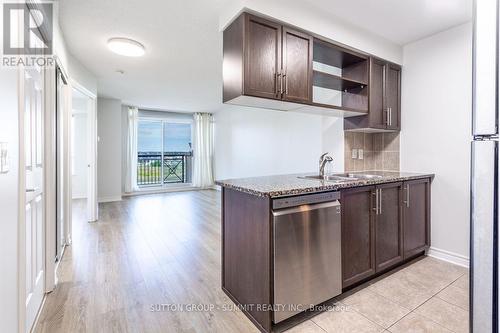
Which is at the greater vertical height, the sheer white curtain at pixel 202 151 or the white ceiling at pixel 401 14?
the white ceiling at pixel 401 14

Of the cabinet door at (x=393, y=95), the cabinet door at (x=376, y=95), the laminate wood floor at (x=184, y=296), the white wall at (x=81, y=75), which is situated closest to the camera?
the laminate wood floor at (x=184, y=296)

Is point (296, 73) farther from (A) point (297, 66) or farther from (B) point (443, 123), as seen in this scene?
(B) point (443, 123)

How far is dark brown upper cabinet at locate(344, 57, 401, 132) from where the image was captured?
274 cm

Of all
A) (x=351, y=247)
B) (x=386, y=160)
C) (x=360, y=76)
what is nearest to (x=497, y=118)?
(x=351, y=247)

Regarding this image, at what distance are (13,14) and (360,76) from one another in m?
2.91

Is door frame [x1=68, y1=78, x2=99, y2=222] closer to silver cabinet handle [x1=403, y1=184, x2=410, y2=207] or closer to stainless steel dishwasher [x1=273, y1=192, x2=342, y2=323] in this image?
stainless steel dishwasher [x1=273, y1=192, x2=342, y2=323]

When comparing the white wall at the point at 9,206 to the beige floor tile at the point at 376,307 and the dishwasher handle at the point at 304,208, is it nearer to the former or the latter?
the dishwasher handle at the point at 304,208

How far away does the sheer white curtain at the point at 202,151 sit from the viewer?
7.73m

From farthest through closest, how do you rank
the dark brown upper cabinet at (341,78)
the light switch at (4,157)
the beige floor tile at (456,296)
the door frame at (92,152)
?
the door frame at (92,152)
the dark brown upper cabinet at (341,78)
the beige floor tile at (456,296)
the light switch at (4,157)

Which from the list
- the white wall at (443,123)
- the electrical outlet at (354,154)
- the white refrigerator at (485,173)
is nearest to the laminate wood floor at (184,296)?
the white wall at (443,123)

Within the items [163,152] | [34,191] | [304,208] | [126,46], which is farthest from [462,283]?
[163,152]

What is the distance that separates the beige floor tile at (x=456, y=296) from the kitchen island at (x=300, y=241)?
1.41 ft

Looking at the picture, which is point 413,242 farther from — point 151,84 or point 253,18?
point 151,84

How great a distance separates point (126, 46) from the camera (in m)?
2.85
